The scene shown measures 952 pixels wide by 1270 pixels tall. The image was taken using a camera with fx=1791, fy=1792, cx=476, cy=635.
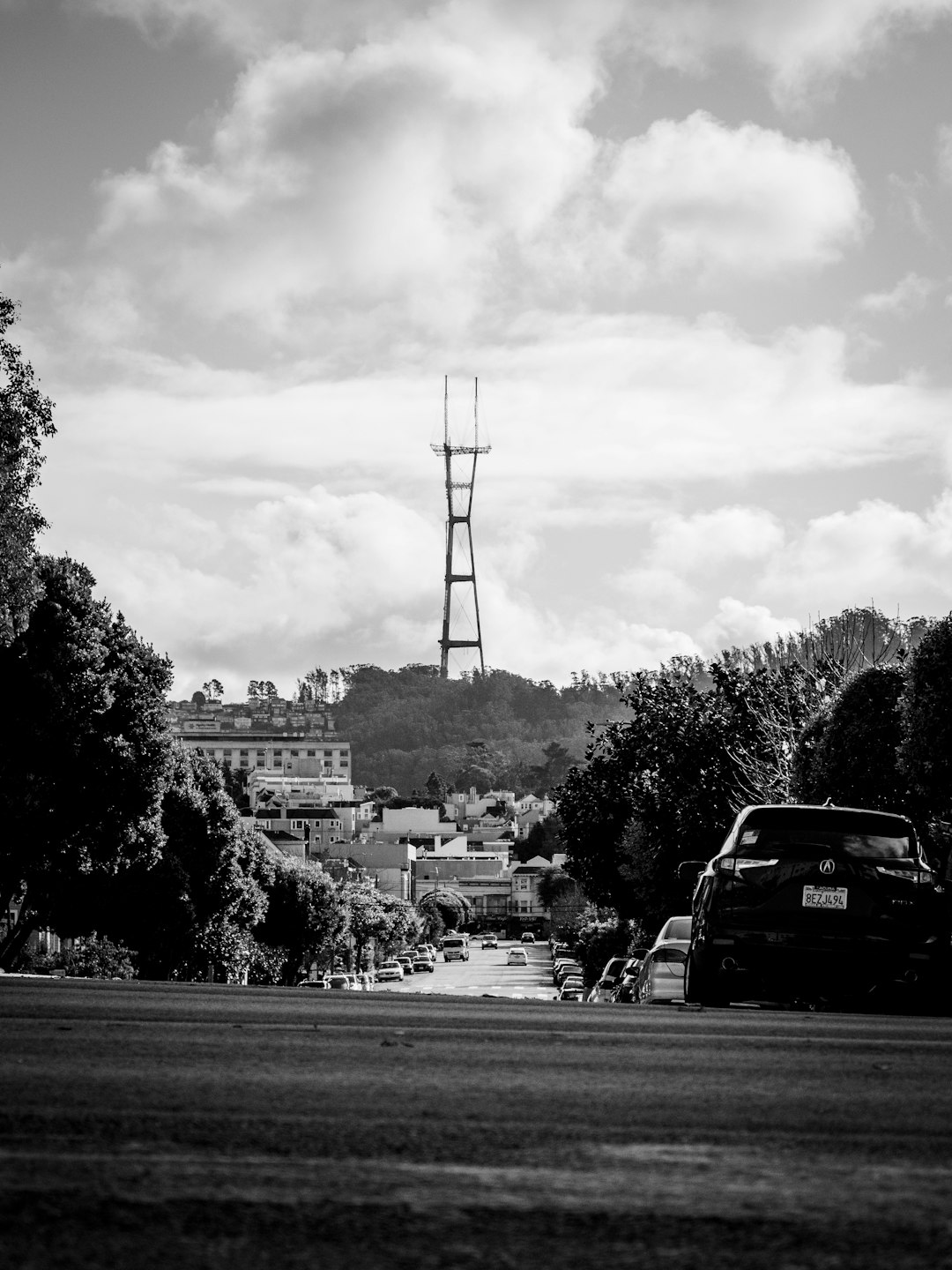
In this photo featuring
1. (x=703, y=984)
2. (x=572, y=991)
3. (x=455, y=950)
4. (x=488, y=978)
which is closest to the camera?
(x=703, y=984)

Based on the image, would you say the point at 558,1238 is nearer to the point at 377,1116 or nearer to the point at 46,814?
the point at 377,1116

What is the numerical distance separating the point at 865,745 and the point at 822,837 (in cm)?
2496

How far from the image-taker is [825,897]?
1305 centimetres

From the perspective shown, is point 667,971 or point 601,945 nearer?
point 667,971

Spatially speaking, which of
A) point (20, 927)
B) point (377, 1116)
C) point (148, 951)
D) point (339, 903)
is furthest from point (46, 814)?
point (339, 903)

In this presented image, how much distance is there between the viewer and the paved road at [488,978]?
77.9 metres

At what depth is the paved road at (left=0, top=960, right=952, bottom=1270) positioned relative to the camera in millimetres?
3881

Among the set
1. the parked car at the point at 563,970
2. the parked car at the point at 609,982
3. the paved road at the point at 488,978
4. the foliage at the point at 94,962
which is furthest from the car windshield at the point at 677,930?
the parked car at the point at 563,970

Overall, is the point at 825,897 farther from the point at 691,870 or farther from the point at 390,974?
the point at 390,974

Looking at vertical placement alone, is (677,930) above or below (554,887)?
above

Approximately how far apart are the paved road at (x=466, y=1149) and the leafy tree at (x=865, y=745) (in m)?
28.2

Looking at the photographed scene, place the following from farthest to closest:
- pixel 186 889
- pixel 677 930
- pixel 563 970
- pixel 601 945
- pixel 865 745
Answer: pixel 601 945, pixel 563 970, pixel 186 889, pixel 865 745, pixel 677 930

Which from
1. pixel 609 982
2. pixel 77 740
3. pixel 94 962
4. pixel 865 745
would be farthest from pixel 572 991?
pixel 77 740

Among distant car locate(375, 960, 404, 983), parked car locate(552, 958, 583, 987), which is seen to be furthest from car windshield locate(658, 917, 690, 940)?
distant car locate(375, 960, 404, 983)
